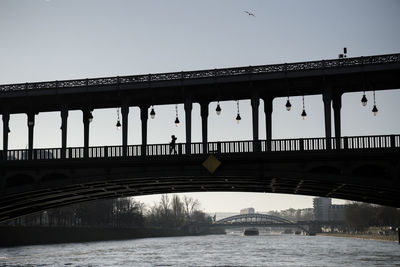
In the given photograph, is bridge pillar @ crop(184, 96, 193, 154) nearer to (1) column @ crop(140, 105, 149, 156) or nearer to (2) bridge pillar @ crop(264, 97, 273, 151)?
(1) column @ crop(140, 105, 149, 156)

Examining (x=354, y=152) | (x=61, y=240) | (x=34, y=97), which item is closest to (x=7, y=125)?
(x=34, y=97)

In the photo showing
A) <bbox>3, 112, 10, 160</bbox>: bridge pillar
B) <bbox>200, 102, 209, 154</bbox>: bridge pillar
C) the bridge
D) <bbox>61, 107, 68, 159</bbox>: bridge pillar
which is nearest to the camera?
the bridge

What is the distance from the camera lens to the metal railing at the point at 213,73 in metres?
44.5

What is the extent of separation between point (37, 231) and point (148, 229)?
66.2 m

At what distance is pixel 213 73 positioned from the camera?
47188 mm

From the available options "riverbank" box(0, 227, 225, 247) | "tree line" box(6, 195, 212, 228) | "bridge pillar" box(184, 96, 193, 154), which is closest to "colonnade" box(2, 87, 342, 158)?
"bridge pillar" box(184, 96, 193, 154)

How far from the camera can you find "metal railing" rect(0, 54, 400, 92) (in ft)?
146

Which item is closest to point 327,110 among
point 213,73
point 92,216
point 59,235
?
point 213,73

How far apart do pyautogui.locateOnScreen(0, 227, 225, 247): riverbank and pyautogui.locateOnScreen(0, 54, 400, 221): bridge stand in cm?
4129

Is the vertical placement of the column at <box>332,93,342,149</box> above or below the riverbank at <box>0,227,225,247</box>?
above

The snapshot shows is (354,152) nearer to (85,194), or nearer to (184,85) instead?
(184,85)

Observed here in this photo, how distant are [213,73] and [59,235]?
2798 inches

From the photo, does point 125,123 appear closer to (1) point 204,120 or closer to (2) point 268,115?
(1) point 204,120

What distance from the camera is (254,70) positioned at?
46.4 metres
